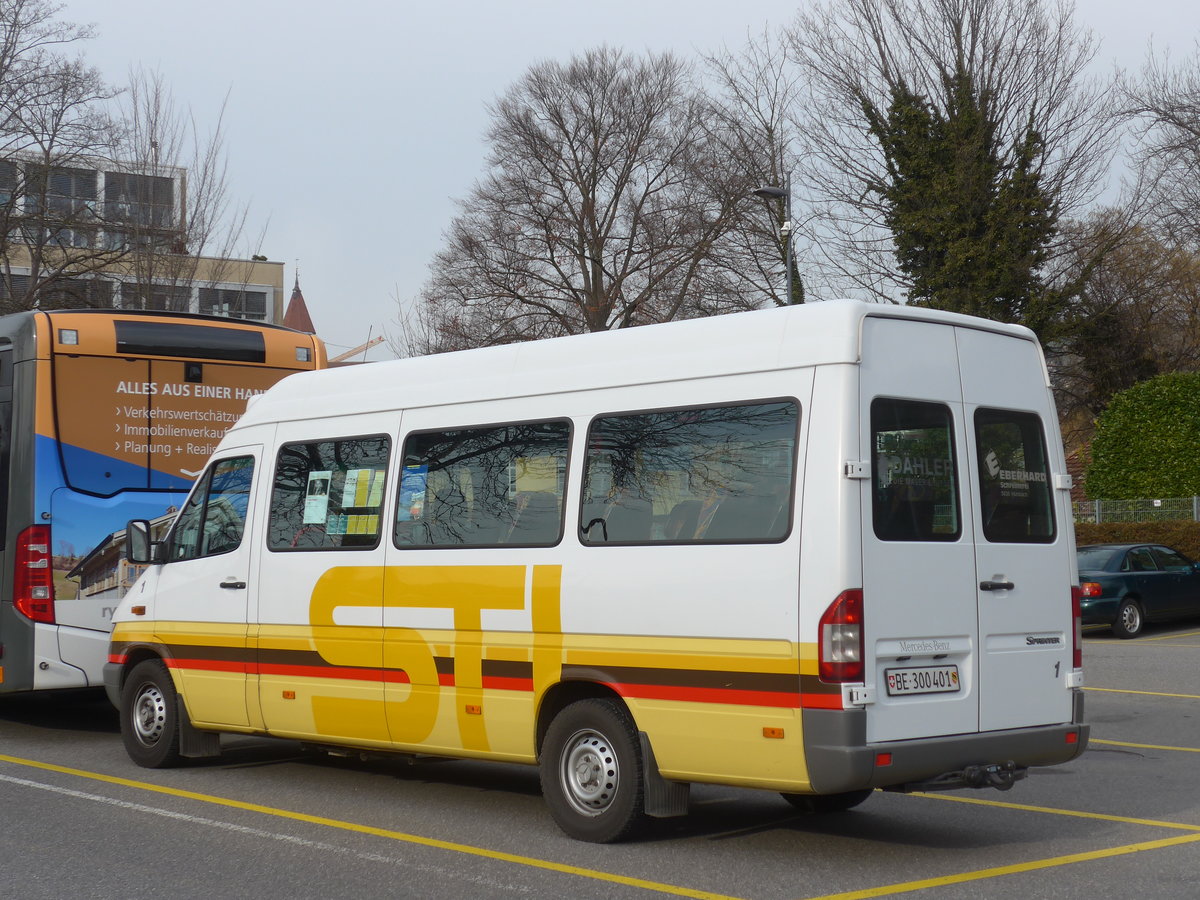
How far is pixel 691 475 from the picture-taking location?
7086mm

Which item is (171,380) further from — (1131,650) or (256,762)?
(1131,650)

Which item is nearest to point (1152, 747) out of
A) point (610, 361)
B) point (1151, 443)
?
point (610, 361)

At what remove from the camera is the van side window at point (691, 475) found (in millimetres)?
6734

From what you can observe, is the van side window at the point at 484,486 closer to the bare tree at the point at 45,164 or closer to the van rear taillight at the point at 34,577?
the van rear taillight at the point at 34,577

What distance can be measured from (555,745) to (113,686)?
4217 millimetres

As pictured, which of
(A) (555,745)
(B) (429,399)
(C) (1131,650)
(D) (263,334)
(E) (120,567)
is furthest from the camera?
(C) (1131,650)

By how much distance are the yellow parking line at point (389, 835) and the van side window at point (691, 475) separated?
157 centimetres

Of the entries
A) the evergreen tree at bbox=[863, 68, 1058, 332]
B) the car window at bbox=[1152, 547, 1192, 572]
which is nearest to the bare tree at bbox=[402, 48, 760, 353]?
the evergreen tree at bbox=[863, 68, 1058, 332]

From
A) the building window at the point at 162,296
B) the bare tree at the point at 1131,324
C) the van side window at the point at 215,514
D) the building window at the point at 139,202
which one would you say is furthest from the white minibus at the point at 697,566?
the bare tree at the point at 1131,324

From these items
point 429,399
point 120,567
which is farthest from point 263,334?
point 429,399

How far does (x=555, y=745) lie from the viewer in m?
7.45

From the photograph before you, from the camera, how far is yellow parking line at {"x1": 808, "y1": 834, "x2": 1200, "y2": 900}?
6.21 m

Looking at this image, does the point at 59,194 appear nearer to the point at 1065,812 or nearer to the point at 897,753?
the point at 1065,812

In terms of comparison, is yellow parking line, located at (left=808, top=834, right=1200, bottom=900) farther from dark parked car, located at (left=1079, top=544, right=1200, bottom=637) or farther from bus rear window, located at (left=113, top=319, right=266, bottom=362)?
dark parked car, located at (left=1079, top=544, right=1200, bottom=637)
